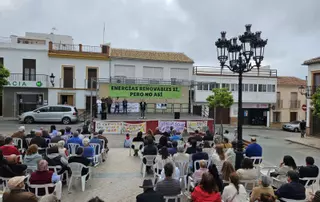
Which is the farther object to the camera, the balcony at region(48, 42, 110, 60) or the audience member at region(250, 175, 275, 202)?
the balcony at region(48, 42, 110, 60)

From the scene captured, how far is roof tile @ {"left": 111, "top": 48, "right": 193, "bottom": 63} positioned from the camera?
27375mm

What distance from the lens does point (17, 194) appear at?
364 cm

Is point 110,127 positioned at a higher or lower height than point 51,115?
lower

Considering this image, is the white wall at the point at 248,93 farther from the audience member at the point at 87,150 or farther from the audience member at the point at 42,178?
the audience member at the point at 42,178

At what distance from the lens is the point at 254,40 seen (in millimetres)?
7832

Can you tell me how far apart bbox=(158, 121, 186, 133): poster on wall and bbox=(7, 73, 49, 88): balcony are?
1224 cm

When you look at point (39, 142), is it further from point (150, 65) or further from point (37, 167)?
point (150, 65)

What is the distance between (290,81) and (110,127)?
26.7 m

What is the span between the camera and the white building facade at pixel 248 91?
30391 millimetres

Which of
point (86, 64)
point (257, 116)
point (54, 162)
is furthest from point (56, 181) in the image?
point (257, 116)

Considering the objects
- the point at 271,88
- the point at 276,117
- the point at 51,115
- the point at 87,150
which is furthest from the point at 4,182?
the point at 276,117

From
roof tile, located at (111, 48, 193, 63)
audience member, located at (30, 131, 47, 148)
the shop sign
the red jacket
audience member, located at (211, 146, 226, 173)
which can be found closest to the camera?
the red jacket

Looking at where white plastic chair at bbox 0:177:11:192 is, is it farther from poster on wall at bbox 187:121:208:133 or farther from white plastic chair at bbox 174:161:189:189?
poster on wall at bbox 187:121:208:133

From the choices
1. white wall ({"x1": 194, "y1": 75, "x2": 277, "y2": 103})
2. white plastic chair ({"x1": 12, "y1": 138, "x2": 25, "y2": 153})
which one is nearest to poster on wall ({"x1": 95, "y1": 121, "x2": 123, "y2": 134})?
white plastic chair ({"x1": 12, "y1": 138, "x2": 25, "y2": 153})
